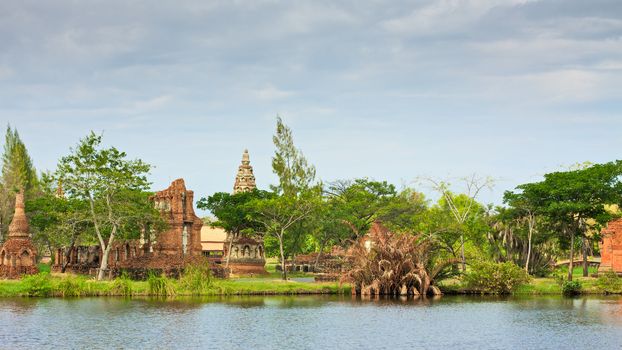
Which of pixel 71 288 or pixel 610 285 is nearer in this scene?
pixel 71 288

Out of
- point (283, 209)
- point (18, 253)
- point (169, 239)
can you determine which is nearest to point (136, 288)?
point (18, 253)

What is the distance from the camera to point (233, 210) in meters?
80.2

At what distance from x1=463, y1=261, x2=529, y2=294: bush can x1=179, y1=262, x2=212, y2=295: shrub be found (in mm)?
16985

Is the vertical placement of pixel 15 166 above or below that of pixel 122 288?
above

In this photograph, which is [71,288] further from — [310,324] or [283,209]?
[283,209]

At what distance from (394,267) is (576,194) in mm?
18377

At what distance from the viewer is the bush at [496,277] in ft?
171

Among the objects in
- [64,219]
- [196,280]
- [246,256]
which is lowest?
[196,280]

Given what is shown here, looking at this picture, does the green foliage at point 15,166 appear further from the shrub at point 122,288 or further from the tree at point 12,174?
the shrub at point 122,288

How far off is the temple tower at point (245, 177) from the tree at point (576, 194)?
47672 mm

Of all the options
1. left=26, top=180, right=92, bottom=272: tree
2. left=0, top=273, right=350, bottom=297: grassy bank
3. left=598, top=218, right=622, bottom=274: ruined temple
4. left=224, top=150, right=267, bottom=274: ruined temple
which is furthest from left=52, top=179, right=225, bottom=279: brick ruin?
left=598, top=218, right=622, bottom=274: ruined temple

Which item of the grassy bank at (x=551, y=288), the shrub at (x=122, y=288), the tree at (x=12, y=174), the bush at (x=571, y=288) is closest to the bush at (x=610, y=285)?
the grassy bank at (x=551, y=288)

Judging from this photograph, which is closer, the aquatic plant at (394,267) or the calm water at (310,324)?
the calm water at (310,324)

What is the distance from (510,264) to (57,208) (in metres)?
36.1
